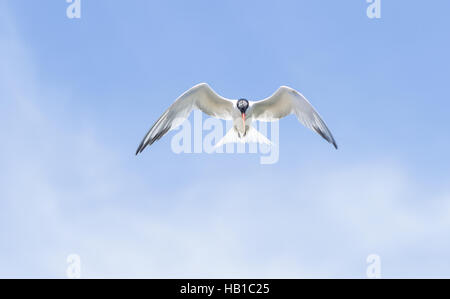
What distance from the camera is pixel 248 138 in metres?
12.3

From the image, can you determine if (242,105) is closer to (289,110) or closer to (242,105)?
(242,105)

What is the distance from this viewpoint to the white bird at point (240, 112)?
11297 millimetres

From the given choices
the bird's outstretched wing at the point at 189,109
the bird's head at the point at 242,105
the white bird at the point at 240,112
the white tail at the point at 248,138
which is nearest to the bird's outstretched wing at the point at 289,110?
the white bird at the point at 240,112

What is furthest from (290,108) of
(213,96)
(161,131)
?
(161,131)

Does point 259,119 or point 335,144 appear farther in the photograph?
point 259,119

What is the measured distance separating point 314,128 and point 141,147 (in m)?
3.96

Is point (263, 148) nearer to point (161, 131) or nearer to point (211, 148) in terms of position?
point (211, 148)

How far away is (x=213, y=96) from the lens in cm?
1177

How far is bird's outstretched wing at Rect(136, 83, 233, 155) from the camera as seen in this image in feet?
36.9

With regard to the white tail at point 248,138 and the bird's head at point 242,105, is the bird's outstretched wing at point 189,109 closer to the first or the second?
the bird's head at point 242,105

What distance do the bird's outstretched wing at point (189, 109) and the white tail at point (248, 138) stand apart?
43cm

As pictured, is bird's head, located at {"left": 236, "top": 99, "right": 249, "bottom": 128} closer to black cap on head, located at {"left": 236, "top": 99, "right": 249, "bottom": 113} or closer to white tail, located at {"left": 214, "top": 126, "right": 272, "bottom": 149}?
black cap on head, located at {"left": 236, "top": 99, "right": 249, "bottom": 113}

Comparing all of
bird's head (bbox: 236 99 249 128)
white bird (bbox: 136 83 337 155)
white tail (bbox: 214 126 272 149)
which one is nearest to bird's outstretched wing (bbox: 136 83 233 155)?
white bird (bbox: 136 83 337 155)

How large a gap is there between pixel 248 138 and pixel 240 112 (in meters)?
0.76
